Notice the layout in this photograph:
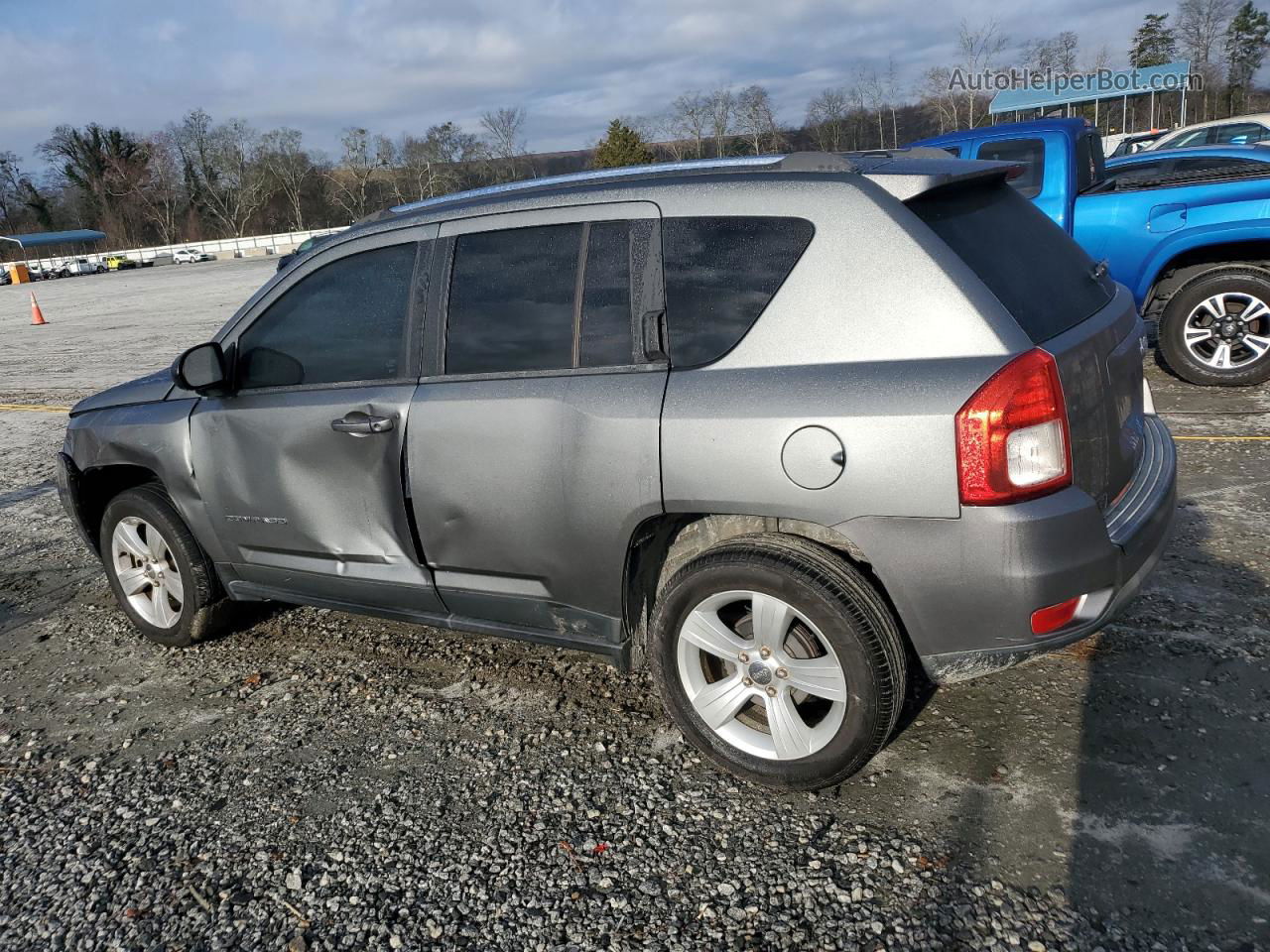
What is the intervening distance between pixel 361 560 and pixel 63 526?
12.5 feet

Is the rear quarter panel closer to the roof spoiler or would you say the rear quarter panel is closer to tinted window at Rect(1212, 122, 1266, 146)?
the roof spoiler

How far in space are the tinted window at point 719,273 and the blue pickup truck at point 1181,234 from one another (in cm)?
499

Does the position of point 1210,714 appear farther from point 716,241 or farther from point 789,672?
point 716,241

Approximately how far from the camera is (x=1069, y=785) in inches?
113

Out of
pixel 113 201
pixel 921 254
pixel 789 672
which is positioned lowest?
pixel 789 672

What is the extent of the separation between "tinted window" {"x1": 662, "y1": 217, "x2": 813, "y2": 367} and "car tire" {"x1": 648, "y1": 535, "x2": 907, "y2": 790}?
2.01ft

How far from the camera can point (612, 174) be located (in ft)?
11.0

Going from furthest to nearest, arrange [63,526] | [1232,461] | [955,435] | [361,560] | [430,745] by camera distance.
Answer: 1. [63,526]
2. [1232,461]
3. [361,560]
4. [430,745]
5. [955,435]

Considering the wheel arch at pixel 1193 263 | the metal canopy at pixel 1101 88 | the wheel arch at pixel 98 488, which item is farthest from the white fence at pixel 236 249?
the wheel arch at pixel 98 488

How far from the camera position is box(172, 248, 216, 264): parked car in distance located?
65562mm

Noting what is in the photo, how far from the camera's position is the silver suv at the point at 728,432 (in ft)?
8.47

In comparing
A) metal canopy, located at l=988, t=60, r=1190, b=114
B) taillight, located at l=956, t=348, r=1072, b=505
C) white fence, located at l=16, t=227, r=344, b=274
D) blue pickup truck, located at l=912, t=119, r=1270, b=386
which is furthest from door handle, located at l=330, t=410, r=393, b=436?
white fence, located at l=16, t=227, r=344, b=274

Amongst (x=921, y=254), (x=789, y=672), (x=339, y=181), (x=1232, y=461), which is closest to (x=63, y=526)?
(x=789, y=672)

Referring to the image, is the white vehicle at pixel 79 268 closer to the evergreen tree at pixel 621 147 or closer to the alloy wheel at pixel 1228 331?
the evergreen tree at pixel 621 147
